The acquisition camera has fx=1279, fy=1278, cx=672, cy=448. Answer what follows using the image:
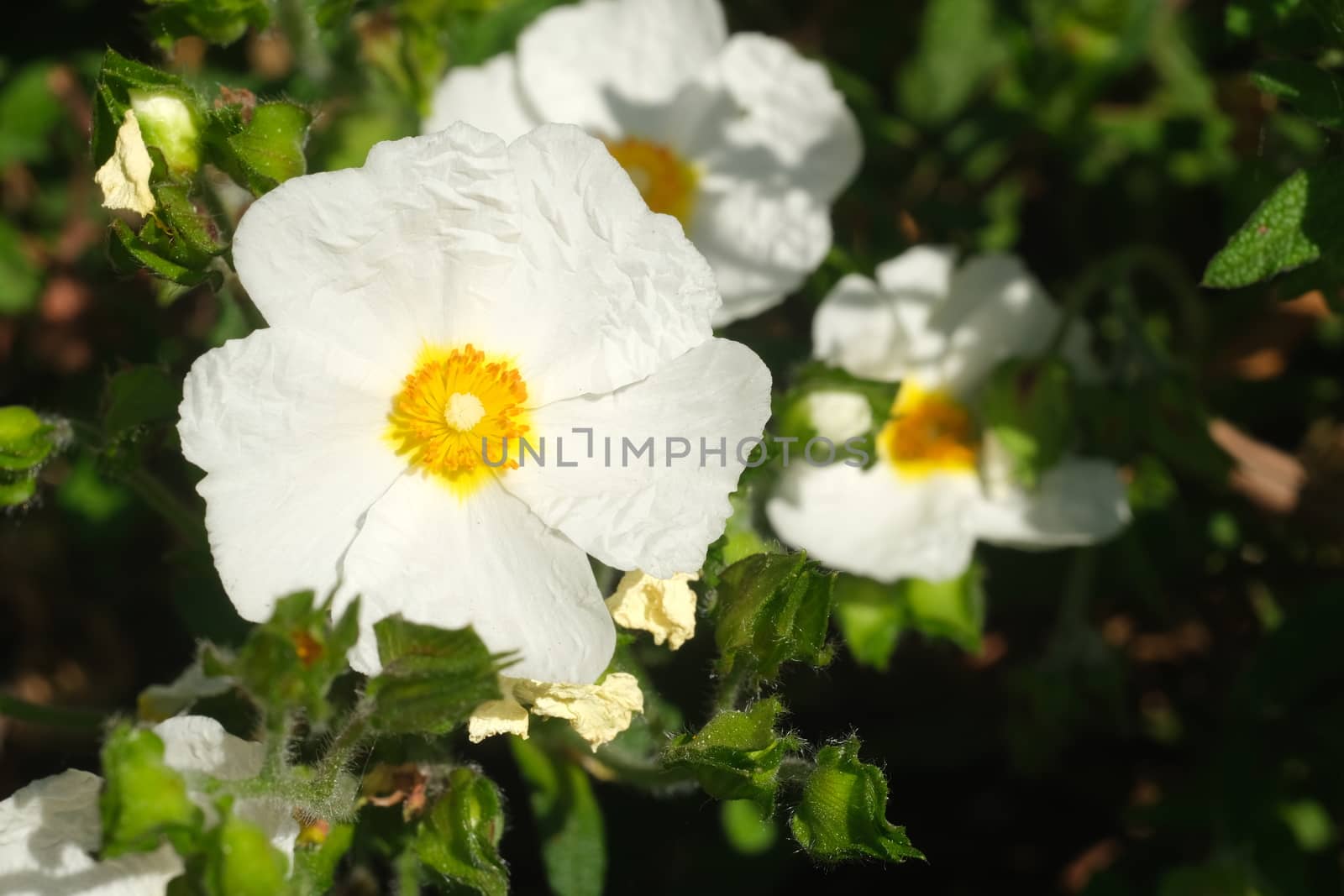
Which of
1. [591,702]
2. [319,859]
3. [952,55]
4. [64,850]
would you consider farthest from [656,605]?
[952,55]

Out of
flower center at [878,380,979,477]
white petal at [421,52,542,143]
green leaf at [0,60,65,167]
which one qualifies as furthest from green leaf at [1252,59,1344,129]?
green leaf at [0,60,65,167]

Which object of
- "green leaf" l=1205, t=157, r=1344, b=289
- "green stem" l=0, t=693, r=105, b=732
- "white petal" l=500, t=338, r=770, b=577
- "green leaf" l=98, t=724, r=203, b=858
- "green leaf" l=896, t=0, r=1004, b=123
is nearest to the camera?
"green leaf" l=98, t=724, r=203, b=858

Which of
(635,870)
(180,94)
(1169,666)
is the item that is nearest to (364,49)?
(180,94)

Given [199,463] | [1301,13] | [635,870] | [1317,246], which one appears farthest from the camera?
[635,870]

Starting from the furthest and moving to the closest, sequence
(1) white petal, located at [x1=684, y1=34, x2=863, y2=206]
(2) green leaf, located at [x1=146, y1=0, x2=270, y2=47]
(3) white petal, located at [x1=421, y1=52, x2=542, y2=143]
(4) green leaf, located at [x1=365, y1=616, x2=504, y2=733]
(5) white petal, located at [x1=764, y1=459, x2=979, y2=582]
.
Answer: (1) white petal, located at [x1=684, y1=34, x2=863, y2=206]
(3) white petal, located at [x1=421, y1=52, x2=542, y2=143]
(5) white petal, located at [x1=764, y1=459, x2=979, y2=582]
(2) green leaf, located at [x1=146, y1=0, x2=270, y2=47]
(4) green leaf, located at [x1=365, y1=616, x2=504, y2=733]

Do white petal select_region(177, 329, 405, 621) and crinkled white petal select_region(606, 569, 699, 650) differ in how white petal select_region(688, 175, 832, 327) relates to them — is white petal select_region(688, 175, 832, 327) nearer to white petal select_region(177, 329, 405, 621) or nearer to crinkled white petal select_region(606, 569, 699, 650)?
crinkled white petal select_region(606, 569, 699, 650)

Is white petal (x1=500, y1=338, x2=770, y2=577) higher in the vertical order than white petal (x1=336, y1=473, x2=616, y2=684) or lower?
higher

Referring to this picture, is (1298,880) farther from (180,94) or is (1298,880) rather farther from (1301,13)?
(180,94)

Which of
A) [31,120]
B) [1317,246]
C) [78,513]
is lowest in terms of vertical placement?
[78,513]
